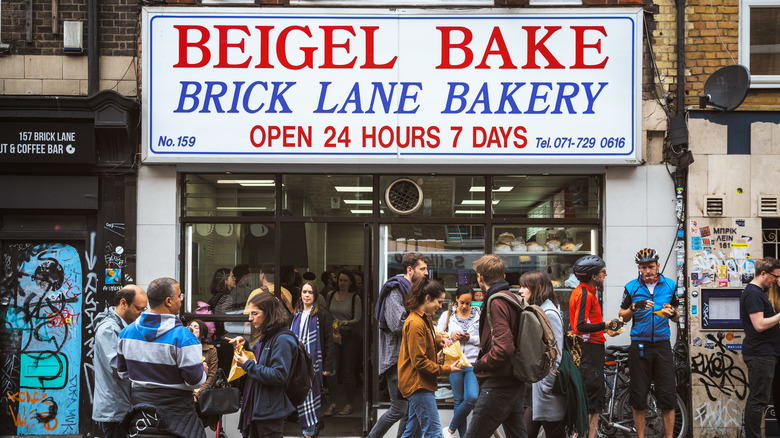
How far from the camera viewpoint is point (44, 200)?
925cm

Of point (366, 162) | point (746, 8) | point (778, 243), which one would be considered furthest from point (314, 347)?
point (746, 8)

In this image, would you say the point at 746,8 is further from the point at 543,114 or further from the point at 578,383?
the point at 578,383

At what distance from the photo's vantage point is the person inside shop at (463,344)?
8070mm

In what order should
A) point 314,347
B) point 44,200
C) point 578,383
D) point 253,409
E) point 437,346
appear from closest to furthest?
point 253,409 → point 578,383 → point 437,346 → point 314,347 → point 44,200

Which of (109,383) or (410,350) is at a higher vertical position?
(410,350)

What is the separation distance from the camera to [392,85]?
9320mm

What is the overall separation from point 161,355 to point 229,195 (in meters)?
4.42

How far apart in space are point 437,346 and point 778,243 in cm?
A: 498

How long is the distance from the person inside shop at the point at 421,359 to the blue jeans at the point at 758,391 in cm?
345

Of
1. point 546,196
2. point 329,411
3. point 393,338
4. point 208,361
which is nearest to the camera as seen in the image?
point 393,338

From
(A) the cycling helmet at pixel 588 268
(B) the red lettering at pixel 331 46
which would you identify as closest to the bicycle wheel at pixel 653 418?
(A) the cycling helmet at pixel 588 268

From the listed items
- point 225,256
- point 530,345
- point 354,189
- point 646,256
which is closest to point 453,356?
point 530,345

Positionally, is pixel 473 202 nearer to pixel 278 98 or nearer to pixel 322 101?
pixel 322 101

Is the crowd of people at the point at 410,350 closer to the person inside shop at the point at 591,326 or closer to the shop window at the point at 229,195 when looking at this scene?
the person inside shop at the point at 591,326
